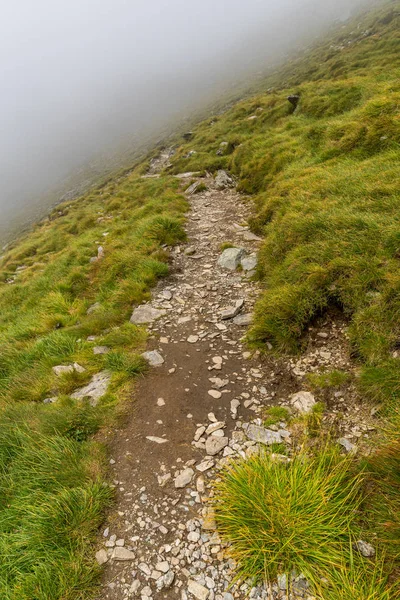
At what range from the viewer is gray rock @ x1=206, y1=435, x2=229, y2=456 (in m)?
4.99

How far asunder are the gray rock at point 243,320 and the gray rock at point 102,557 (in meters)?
5.05

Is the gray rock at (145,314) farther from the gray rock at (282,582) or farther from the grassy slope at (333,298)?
the gray rock at (282,582)

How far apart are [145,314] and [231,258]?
3463 millimetres

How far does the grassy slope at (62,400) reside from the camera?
386 cm

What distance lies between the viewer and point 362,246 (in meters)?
6.77

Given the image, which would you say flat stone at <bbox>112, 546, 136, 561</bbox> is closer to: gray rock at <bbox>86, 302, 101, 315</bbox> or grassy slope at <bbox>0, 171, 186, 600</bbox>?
grassy slope at <bbox>0, 171, 186, 600</bbox>

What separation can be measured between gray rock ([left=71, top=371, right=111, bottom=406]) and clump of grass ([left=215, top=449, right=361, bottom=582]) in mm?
3207

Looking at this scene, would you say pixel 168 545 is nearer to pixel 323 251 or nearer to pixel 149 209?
pixel 323 251

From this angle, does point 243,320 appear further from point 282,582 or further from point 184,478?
point 282,582

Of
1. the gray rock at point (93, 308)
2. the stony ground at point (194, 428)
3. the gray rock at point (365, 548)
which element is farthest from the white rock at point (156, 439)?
the gray rock at point (93, 308)

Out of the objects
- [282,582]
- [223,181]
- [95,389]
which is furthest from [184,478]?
[223,181]

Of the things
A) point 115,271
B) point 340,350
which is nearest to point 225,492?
point 340,350

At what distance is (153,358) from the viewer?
7078mm

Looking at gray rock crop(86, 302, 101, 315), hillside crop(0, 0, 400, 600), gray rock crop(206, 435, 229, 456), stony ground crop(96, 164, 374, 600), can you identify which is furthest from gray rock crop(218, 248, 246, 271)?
gray rock crop(206, 435, 229, 456)
